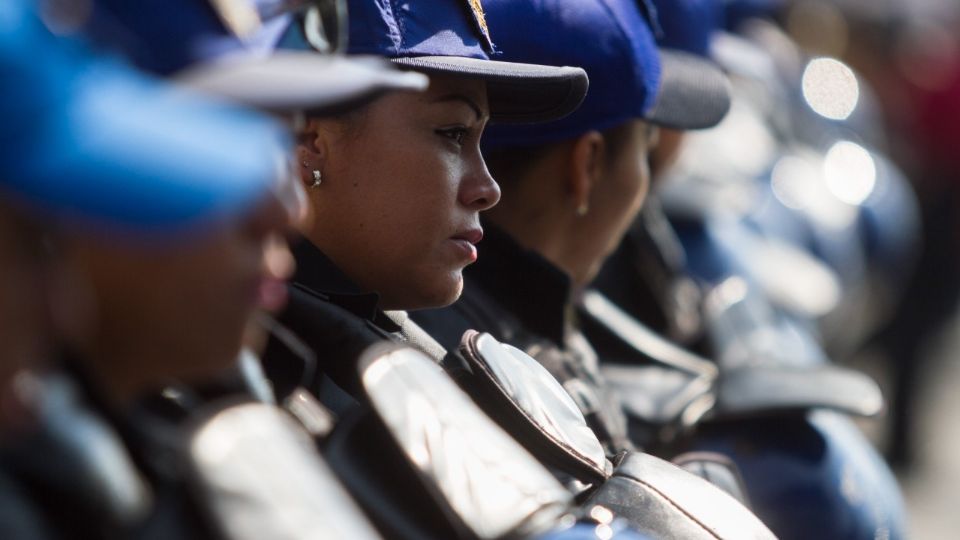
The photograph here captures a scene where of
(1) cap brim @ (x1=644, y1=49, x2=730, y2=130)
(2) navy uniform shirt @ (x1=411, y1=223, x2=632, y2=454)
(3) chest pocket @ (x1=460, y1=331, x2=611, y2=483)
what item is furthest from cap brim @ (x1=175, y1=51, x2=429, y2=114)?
(1) cap brim @ (x1=644, y1=49, x2=730, y2=130)

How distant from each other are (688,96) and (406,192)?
0.97 meters

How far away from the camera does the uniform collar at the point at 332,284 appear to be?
200cm

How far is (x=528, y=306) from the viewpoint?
8.29 ft

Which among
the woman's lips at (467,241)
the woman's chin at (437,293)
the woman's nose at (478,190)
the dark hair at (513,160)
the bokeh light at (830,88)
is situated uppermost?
the woman's nose at (478,190)

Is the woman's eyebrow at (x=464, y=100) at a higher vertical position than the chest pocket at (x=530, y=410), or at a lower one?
higher

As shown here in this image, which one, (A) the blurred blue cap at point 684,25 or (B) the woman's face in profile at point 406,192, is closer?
(B) the woman's face in profile at point 406,192

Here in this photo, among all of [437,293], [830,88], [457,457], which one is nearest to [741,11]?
[830,88]

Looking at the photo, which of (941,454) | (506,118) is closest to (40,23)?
(506,118)

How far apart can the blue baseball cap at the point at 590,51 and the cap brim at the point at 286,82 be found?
0.90 m

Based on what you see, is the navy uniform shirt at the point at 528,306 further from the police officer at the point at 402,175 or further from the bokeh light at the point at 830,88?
the bokeh light at the point at 830,88

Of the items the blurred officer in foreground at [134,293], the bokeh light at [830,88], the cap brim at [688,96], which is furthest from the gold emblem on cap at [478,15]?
the bokeh light at [830,88]

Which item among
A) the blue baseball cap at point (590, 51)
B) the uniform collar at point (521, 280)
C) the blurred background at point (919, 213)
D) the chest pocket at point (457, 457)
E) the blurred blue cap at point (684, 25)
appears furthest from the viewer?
the blurred background at point (919, 213)

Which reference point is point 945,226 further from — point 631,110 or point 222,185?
point 222,185

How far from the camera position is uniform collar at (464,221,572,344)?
98.9 inches
